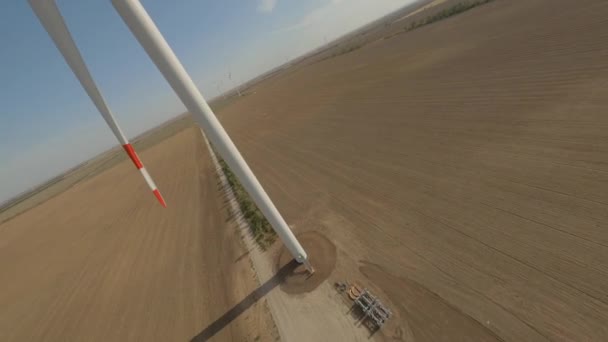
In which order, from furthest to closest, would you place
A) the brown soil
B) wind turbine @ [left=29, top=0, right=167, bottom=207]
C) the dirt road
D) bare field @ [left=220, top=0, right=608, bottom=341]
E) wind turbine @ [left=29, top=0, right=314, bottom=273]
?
the dirt road, the brown soil, bare field @ [left=220, top=0, right=608, bottom=341], wind turbine @ [left=29, top=0, right=167, bottom=207], wind turbine @ [left=29, top=0, right=314, bottom=273]

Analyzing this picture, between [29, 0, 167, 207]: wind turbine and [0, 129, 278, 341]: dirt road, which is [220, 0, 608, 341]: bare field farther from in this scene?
[29, 0, 167, 207]: wind turbine

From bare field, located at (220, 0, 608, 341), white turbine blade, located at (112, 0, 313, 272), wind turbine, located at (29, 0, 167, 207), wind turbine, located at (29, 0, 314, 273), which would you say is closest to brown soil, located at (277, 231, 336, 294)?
bare field, located at (220, 0, 608, 341)

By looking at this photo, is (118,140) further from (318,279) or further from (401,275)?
(401,275)

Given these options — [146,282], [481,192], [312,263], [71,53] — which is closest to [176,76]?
[71,53]

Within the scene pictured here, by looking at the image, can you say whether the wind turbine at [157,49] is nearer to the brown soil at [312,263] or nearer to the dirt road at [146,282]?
the brown soil at [312,263]

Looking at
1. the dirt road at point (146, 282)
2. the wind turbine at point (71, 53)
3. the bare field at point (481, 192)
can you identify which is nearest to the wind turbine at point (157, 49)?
the wind turbine at point (71, 53)

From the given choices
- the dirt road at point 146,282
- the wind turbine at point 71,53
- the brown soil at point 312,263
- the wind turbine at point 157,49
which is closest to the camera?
the wind turbine at point 157,49

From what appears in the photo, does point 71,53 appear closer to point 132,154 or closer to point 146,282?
point 132,154
